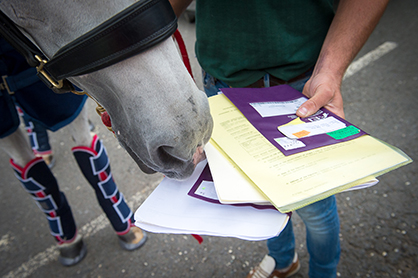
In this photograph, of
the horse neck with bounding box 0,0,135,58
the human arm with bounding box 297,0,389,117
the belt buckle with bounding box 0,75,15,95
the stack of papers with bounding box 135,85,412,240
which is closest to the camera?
the horse neck with bounding box 0,0,135,58

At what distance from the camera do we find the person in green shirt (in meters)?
0.85

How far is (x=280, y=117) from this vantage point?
0.81 meters

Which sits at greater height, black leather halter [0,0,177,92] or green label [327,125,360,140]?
black leather halter [0,0,177,92]

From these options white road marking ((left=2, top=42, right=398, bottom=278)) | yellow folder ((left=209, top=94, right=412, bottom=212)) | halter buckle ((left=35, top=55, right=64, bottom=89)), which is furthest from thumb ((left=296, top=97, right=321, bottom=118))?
white road marking ((left=2, top=42, right=398, bottom=278))

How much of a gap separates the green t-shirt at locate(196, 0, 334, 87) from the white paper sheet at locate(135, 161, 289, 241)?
46 centimetres

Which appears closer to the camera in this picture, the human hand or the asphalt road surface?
the human hand

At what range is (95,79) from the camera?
1.86 ft

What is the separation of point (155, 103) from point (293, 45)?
0.56 meters

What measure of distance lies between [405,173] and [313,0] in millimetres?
1446

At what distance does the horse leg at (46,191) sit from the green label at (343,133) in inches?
56.8

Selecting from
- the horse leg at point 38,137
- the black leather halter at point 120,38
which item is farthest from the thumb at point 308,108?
the horse leg at point 38,137

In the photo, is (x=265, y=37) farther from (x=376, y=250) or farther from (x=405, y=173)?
(x=405, y=173)

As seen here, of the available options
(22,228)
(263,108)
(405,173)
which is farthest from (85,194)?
(405,173)

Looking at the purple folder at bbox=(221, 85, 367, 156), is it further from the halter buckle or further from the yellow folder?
the halter buckle
